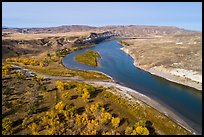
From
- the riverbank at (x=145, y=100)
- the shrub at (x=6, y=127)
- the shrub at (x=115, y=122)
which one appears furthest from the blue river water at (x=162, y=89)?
the shrub at (x=6, y=127)

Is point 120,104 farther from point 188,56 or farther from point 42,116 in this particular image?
point 188,56

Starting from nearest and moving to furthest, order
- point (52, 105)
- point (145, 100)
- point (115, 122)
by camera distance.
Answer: point (115, 122)
point (52, 105)
point (145, 100)

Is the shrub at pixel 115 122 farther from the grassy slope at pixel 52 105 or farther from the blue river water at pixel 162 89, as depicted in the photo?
the blue river water at pixel 162 89

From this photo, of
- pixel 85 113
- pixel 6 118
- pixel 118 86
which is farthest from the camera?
pixel 118 86

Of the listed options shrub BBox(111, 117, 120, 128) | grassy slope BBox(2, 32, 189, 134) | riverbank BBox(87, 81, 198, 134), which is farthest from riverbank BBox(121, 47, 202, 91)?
shrub BBox(111, 117, 120, 128)

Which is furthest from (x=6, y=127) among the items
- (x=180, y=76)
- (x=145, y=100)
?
(x=180, y=76)

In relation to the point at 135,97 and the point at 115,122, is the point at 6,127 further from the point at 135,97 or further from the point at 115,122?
the point at 135,97

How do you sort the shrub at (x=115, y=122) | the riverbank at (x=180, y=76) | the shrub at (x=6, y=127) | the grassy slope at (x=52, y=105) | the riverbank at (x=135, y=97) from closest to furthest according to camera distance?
1. the shrub at (x=6, y=127)
2. the shrub at (x=115, y=122)
3. the grassy slope at (x=52, y=105)
4. the riverbank at (x=135, y=97)
5. the riverbank at (x=180, y=76)

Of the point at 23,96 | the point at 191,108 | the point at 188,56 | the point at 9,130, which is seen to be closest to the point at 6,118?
the point at 9,130
